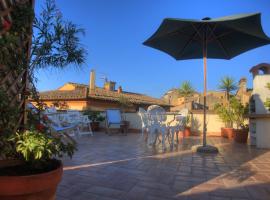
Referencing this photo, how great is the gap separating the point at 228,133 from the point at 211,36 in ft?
12.5

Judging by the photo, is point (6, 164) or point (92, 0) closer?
point (6, 164)

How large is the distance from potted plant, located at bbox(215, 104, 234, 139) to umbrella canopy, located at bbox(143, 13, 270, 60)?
227cm

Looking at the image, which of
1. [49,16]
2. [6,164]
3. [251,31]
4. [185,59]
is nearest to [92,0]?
[185,59]

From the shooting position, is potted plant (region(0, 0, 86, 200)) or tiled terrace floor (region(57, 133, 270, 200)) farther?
tiled terrace floor (region(57, 133, 270, 200))

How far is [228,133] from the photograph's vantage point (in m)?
7.65

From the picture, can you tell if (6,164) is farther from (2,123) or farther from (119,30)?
(119,30)

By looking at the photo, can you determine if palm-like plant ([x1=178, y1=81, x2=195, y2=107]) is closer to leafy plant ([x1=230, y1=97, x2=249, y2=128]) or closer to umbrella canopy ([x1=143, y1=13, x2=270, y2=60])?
leafy plant ([x1=230, y1=97, x2=249, y2=128])

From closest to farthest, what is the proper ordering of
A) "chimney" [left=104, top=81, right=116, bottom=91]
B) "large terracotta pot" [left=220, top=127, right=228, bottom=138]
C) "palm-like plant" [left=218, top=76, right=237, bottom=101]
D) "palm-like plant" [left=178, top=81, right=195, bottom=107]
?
"large terracotta pot" [left=220, top=127, right=228, bottom=138]
"palm-like plant" [left=218, top=76, right=237, bottom=101]
"chimney" [left=104, top=81, right=116, bottom=91]
"palm-like plant" [left=178, top=81, right=195, bottom=107]

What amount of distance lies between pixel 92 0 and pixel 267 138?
714cm

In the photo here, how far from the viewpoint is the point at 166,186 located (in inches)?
98.3

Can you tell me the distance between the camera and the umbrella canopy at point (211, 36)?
4219 mm

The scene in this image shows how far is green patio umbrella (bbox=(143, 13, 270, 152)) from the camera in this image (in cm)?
422

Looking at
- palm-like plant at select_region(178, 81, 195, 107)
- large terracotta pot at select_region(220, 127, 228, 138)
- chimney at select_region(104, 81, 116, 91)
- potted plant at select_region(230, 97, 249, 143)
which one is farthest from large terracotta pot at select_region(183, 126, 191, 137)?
palm-like plant at select_region(178, 81, 195, 107)

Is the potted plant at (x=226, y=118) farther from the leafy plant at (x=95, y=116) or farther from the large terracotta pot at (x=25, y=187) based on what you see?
the large terracotta pot at (x=25, y=187)
